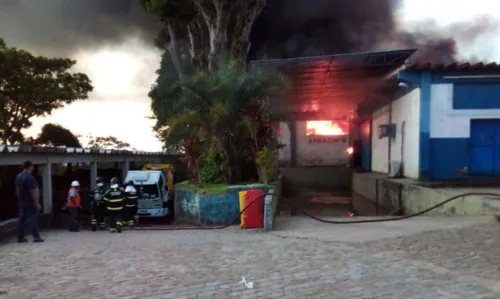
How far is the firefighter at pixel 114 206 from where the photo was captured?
13.1 meters

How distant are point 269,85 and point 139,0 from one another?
16309 mm

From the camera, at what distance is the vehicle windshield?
59.2 feet

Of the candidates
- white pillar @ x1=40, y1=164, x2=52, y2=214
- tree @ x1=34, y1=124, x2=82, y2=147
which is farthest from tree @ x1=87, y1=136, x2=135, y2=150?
white pillar @ x1=40, y1=164, x2=52, y2=214

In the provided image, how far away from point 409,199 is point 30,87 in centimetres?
2178

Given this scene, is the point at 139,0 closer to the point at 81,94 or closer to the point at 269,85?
the point at 81,94

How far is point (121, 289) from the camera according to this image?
5832 millimetres

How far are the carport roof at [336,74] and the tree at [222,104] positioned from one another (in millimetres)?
3616

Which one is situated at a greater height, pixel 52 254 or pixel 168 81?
pixel 168 81

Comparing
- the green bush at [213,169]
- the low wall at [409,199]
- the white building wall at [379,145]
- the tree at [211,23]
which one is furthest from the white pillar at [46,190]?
the white building wall at [379,145]

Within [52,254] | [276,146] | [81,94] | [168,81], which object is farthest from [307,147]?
[52,254]

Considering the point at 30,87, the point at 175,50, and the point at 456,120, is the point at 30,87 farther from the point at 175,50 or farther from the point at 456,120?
the point at 456,120

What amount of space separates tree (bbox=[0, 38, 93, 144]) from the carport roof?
1337 cm

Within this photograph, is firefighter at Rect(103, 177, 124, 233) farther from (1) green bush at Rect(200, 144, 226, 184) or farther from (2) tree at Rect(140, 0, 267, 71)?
(2) tree at Rect(140, 0, 267, 71)

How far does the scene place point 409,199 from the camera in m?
16.3
